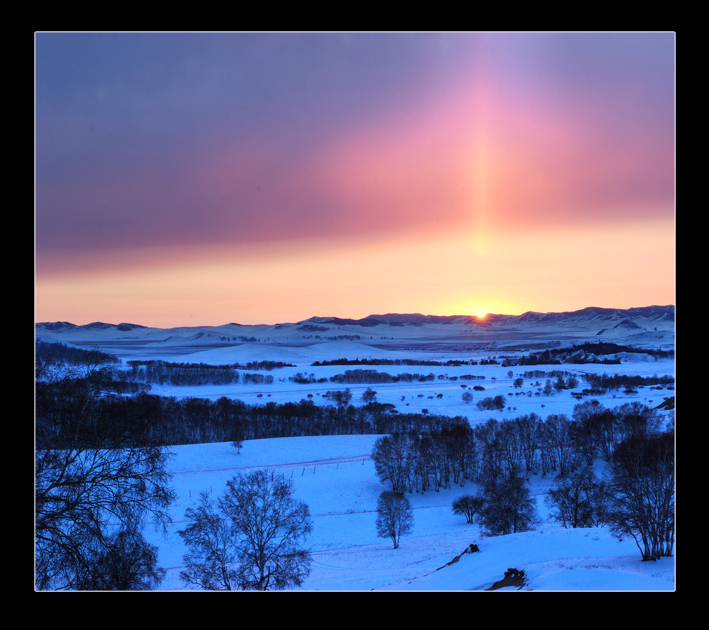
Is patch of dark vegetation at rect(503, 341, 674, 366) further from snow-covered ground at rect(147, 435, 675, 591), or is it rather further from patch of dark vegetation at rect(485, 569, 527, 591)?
patch of dark vegetation at rect(485, 569, 527, 591)

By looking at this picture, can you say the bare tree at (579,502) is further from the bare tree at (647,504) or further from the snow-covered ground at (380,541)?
the bare tree at (647,504)

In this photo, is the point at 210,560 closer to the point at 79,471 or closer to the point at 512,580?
the point at 79,471

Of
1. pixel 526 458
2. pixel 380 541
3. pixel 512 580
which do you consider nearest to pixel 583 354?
pixel 526 458

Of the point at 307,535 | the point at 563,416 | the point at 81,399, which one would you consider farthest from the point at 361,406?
the point at 81,399

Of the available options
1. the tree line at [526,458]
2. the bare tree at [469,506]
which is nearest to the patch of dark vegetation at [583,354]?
the tree line at [526,458]

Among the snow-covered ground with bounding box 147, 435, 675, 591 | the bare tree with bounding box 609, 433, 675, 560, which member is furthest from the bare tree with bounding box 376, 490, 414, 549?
the bare tree with bounding box 609, 433, 675, 560
